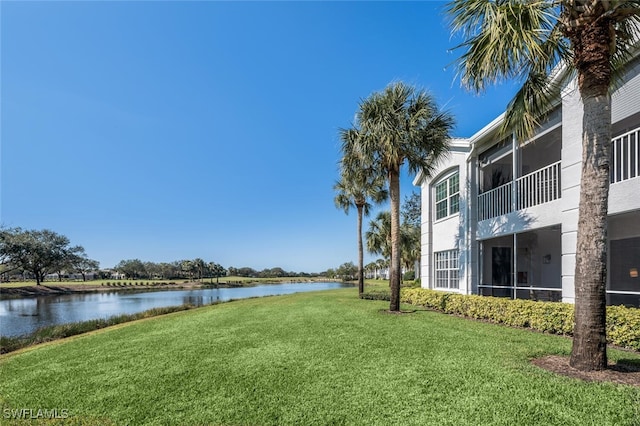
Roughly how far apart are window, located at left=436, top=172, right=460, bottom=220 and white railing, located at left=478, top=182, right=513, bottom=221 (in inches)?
57.8

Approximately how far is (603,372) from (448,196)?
1189 centimetres

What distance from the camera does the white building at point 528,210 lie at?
25.7ft

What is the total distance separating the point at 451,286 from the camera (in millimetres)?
15305

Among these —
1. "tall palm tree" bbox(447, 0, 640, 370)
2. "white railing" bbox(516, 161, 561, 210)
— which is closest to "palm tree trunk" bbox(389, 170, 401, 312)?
"white railing" bbox(516, 161, 561, 210)

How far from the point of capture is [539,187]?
1026cm

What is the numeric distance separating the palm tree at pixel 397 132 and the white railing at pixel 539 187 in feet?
9.64

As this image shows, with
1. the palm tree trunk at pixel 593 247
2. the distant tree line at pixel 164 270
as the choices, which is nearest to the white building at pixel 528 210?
the palm tree trunk at pixel 593 247

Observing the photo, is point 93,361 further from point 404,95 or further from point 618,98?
point 618,98

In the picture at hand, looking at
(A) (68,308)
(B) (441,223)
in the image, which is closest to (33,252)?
(A) (68,308)

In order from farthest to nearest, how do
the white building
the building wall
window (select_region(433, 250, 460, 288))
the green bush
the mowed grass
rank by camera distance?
window (select_region(433, 250, 460, 288))
the building wall
the white building
the green bush
the mowed grass

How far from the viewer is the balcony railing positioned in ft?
32.3

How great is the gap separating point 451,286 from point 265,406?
13.0 meters

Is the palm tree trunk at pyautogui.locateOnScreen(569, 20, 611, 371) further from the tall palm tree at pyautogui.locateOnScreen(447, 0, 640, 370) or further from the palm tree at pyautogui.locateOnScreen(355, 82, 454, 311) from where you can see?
the palm tree at pyautogui.locateOnScreen(355, 82, 454, 311)

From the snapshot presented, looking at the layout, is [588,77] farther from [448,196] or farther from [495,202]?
[448,196]
